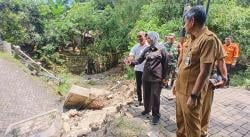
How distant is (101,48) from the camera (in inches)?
626

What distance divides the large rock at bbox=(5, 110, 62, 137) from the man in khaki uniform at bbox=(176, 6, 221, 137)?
10.7ft

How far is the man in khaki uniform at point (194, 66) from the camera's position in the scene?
3.05 metres

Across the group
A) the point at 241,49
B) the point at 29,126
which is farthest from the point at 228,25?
the point at 29,126

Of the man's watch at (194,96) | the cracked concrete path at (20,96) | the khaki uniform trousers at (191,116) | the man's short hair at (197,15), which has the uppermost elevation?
the man's short hair at (197,15)

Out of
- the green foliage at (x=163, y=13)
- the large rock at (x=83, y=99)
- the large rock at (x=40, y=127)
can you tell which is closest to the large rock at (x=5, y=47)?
the green foliage at (x=163, y=13)

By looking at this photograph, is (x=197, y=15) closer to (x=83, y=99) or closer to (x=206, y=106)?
(x=206, y=106)

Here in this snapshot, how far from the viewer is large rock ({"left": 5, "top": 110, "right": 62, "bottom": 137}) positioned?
5.81m

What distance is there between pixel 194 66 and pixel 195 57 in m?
0.11

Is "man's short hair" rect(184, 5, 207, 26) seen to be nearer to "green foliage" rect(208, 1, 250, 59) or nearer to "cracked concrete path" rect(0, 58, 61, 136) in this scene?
"cracked concrete path" rect(0, 58, 61, 136)

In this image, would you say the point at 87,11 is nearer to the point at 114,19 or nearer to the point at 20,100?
the point at 114,19

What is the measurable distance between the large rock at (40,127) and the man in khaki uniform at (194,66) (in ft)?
10.7

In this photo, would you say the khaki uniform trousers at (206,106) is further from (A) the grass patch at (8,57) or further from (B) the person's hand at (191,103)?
(A) the grass patch at (8,57)

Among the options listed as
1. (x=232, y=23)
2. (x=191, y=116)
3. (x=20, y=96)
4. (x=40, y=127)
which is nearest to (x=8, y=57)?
(x=20, y=96)

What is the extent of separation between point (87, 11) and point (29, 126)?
442 inches
